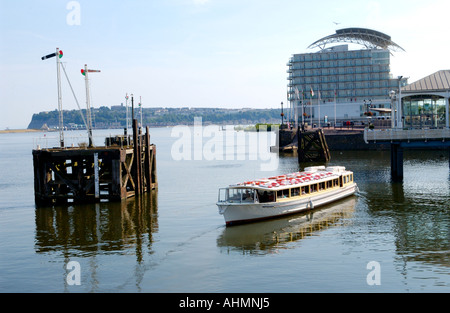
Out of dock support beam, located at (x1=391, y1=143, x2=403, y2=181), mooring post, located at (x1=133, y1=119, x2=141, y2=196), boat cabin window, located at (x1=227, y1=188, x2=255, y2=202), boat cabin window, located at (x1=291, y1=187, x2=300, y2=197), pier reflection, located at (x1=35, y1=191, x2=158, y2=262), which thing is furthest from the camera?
dock support beam, located at (x1=391, y1=143, x2=403, y2=181)

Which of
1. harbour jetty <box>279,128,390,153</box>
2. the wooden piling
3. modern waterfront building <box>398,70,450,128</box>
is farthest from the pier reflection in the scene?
harbour jetty <box>279,128,390,153</box>

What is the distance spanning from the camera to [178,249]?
32875 mm

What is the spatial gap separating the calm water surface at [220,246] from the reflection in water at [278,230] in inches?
2.6

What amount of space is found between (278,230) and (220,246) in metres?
5.57

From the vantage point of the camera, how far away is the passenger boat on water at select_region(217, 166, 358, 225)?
38.7m

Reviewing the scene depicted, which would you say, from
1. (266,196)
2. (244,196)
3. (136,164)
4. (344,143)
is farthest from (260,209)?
(344,143)

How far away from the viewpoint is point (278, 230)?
37594 mm

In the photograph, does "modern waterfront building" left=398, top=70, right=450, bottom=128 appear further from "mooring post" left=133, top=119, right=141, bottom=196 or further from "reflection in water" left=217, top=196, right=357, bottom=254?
"mooring post" left=133, top=119, right=141, bottom=196

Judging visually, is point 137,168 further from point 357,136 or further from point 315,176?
point 357,136

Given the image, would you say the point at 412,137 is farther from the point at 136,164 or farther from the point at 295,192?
the point at 136,164

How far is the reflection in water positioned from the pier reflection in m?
5.29

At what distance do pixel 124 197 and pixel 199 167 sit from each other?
128 feet

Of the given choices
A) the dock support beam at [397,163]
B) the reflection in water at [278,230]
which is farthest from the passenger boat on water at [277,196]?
the dock support beam at [397,163]
